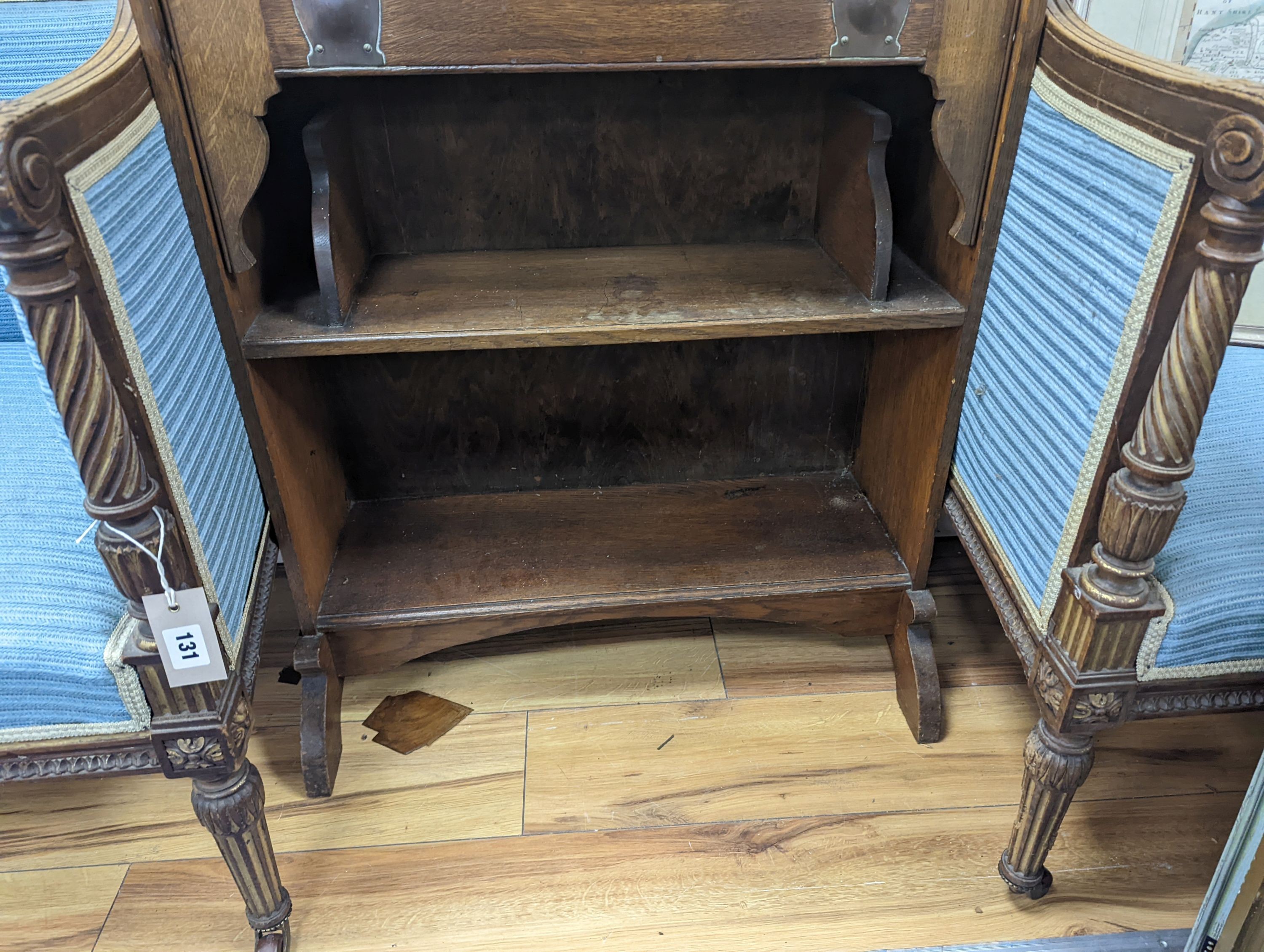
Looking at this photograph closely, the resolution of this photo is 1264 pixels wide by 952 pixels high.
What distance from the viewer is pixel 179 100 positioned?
833 millimetres

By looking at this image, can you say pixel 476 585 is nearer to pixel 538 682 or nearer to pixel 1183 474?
pixel 538 682

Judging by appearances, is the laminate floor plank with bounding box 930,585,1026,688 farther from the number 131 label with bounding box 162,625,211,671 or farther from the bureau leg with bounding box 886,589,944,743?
the number 131 label with bounding box 162,625,211,671

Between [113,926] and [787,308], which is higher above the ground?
[787,308]

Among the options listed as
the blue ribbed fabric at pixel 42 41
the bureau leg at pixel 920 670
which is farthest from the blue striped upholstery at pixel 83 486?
the bureau leg at pixel 920 670

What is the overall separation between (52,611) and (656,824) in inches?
A: 27.6

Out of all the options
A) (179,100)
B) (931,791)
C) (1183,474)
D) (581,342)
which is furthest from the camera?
(931,791)

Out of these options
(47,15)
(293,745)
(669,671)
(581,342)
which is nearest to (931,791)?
(669,671)

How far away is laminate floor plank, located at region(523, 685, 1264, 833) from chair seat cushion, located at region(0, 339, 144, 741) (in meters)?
0.54

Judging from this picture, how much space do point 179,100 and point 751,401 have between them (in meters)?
0.85

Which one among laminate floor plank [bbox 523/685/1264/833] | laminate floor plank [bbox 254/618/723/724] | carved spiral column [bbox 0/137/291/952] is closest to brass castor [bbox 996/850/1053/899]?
laminate floor plank [bbox 523/685/1264/833]

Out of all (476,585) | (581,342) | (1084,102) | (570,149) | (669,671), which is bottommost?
(669,671)

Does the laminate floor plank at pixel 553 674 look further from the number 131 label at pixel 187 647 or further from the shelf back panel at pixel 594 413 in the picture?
the number 131 label at pixel 187 647

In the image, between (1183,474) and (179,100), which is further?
(179,100)

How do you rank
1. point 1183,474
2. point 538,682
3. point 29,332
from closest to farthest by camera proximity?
point 29,332
point 1183,474
point 538,682
